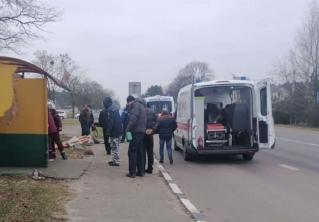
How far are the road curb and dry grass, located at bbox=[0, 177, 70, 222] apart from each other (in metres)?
1.96

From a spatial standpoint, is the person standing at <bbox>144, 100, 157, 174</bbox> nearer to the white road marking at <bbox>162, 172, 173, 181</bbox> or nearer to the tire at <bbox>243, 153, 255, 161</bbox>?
the white road marking at <bbox>162, 172, 173, 181</bbox>

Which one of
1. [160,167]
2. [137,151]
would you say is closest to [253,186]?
[137,151]

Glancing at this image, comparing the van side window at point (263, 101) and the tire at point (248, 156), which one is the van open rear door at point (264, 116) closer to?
the van side window at point (263, 101)

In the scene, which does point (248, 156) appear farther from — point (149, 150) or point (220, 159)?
point (149, 150)

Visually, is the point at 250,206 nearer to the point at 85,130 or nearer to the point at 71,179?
the point at 71,179

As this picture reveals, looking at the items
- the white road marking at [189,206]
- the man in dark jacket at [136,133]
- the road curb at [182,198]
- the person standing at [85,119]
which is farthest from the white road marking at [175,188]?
the person standing at [85,119]

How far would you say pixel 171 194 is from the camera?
11422 mm

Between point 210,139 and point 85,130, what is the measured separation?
9976 mm

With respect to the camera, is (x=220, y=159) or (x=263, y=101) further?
(x=220, y=159)

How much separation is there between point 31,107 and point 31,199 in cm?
503

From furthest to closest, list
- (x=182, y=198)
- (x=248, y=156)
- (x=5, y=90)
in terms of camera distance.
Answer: (x=248, y=156), (x=5, y=90), (x=182, y=198)

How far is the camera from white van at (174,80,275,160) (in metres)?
17.9

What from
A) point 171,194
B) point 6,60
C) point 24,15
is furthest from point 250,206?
point 24,15

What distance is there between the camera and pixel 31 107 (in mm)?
14344
